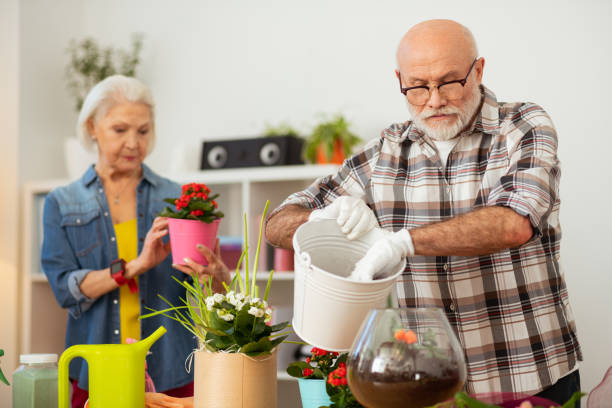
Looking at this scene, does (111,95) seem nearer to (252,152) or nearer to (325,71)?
(252,152)

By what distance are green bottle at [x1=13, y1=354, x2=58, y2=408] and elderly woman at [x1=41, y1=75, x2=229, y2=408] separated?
632 mm

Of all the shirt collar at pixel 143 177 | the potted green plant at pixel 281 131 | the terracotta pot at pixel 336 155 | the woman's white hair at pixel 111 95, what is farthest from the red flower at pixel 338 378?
the potted green plant at pixel 281 131

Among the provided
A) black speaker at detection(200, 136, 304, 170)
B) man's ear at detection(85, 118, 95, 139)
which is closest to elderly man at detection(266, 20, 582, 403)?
man's ear at detection(85, 118, 95, 139)

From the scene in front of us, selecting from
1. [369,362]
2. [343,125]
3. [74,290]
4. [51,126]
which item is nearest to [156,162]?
[51,126]

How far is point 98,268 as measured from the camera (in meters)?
2.12

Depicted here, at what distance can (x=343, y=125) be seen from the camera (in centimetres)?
282

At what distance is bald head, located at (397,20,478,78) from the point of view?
1.39 meters

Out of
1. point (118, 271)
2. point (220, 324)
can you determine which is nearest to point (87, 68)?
point (118, 271)

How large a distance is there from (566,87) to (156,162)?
209 cm

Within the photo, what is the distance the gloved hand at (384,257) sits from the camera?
3.32 ft

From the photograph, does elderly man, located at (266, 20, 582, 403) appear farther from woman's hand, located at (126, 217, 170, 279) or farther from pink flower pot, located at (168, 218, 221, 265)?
woman's hand, located at (126, 217, 170, 279)

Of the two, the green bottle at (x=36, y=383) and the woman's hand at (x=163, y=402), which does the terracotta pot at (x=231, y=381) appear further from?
the green bottle at (x=36, y=383)

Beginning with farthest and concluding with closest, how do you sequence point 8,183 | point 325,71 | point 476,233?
point 8,183, point 325,71, point 476,233

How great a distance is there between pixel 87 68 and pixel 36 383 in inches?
98.8
